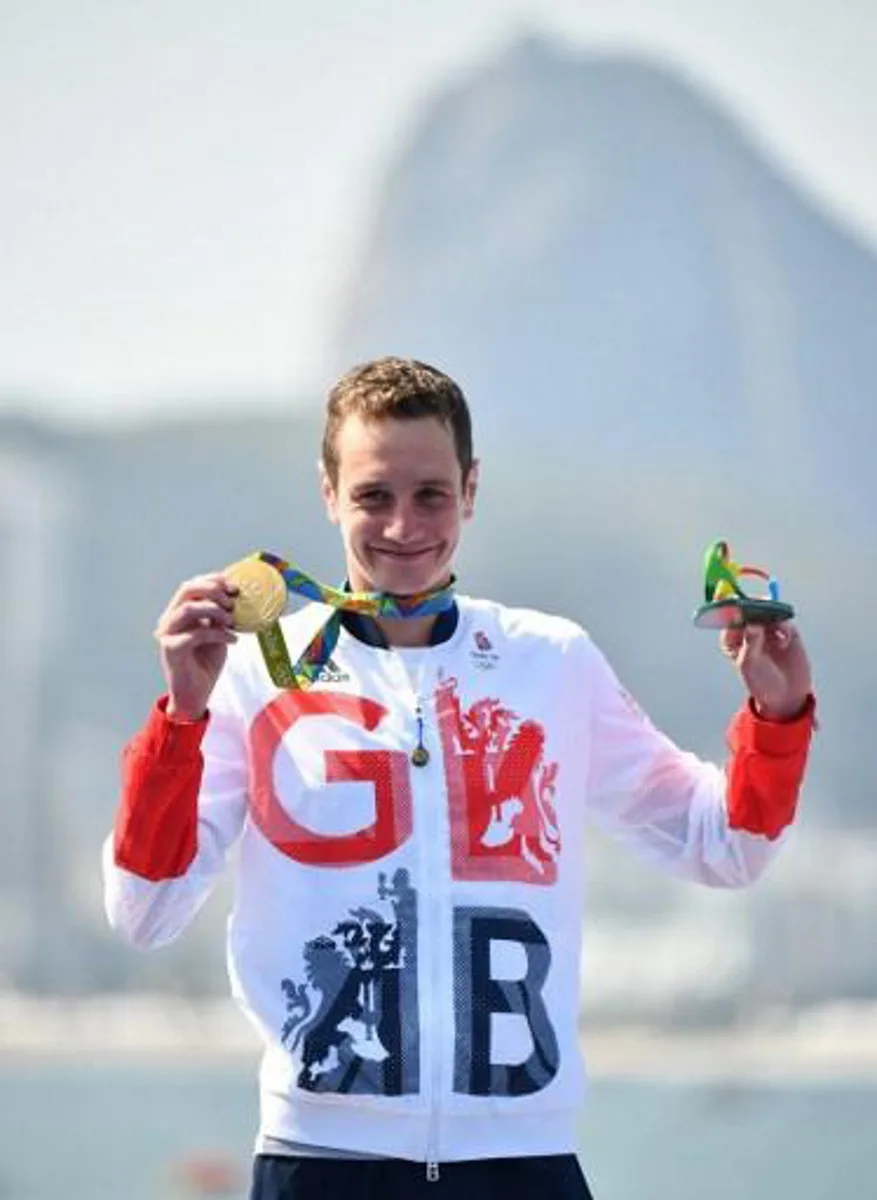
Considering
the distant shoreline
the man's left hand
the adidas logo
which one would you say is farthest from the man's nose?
the distant shoreline

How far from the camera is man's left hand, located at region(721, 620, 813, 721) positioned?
1.87 m

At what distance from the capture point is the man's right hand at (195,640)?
1.75 meters

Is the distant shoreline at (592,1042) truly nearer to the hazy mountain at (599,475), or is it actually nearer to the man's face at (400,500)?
the hazy mountain at (599,475)

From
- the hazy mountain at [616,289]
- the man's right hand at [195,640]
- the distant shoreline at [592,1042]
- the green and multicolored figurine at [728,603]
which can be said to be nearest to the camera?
the man's right hand at [195,640]

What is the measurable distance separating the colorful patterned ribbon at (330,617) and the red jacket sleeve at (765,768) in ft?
0.80

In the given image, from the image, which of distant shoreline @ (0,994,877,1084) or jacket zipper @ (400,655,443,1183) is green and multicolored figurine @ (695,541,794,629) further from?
distant shoreline @ (0,994,877,1084)

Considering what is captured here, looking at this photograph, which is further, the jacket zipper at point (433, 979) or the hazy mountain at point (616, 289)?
the hazy mountain at point (616, 289)

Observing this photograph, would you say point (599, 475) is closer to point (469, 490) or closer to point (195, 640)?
point (469, 490)

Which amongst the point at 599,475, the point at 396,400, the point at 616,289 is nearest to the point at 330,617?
the point at 396,400

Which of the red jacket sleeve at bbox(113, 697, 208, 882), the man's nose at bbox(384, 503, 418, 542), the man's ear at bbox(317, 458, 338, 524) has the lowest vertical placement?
the red jacket sleeve at bbox(113, 697, 208, 882)

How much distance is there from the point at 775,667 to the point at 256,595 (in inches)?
15.2

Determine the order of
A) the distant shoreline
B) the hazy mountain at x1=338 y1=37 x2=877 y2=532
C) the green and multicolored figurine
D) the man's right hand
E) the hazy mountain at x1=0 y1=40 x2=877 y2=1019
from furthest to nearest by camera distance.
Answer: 1. the hazy mountain at x1=0 y1=40 x2=877 y2=1019
2. the hazy mountain at x1=338 y1=37 x2=877 y2=532
3. the distant shoreline
4. the green and multicolored figurine
5. the man's right hand

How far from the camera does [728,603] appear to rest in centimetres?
185

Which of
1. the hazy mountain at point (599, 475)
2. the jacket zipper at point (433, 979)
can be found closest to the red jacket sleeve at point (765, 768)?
the jacket zipper at point (433, 979)
